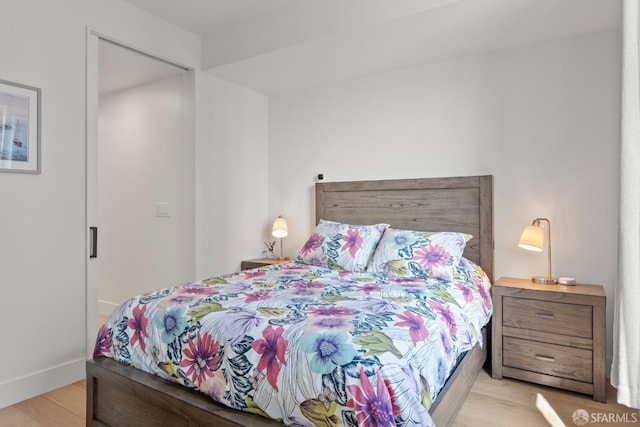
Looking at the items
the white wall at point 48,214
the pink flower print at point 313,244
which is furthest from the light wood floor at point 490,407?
the pink flower print at point 313,244

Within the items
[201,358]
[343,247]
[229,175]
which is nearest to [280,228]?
[229,175]

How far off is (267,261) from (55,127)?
2.05 meters

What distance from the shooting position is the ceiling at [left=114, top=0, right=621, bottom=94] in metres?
2.49

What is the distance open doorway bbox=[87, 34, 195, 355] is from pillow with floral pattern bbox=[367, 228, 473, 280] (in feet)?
5.65

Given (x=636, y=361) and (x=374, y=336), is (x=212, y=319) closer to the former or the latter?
(x=374, y=336)

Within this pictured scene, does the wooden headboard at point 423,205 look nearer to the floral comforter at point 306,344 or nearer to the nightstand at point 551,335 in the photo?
the nightstand at point 551,335

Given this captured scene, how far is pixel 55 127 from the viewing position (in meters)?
2.60

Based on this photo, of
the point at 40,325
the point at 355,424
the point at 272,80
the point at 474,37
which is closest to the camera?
the point at 355,424

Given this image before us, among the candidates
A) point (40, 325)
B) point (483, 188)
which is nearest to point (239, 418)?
point (40, 325)

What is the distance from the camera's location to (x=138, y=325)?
6.13 ft

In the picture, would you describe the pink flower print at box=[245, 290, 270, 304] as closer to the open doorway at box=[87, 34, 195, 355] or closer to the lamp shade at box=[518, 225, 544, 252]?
the open doorway at box=[87, 34, 195, 355]

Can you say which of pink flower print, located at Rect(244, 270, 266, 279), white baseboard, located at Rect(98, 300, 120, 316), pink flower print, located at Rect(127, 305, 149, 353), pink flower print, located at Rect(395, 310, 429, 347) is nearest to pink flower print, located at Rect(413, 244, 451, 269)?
pink flower print, located at Rect(395, 310, 429, 347)

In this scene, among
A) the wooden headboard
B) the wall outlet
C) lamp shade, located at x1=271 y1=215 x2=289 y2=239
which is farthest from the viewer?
lamp shade, located at x1=271 y1=215 x2=289 y2=239

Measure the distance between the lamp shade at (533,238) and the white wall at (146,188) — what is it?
2647 mm
